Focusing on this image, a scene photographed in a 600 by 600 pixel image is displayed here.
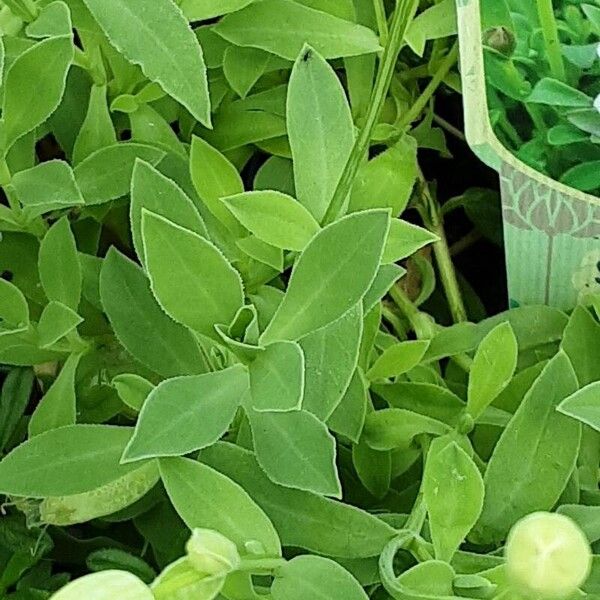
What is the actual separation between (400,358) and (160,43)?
20cm

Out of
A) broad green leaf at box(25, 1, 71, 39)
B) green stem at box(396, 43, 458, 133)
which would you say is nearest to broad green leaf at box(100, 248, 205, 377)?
broad green leaf at box(25, 1, 71, 39)

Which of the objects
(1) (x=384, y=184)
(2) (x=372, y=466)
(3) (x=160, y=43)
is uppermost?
(3) (x=160, y=43)

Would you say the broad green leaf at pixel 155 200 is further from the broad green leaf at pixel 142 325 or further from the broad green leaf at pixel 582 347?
the broad green leaf at pixel 582 347

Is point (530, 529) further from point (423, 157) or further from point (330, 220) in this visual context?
point (423, 157)

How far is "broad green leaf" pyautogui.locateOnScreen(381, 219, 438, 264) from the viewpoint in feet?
1.73

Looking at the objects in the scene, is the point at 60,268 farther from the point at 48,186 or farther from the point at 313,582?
the point at 313,582

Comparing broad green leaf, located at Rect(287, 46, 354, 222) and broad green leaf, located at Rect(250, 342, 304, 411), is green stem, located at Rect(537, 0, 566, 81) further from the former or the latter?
broad green leaf, located at Rect(250, 342, 304, 411)

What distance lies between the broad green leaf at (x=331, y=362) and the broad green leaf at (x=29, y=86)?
162mm

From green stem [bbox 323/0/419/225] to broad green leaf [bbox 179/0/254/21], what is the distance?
10 centimetres

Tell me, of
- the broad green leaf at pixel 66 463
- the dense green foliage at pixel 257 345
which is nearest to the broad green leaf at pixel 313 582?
the dense green foliage at pixel 257 345

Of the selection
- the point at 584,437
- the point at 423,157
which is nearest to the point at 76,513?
the point at 584,437

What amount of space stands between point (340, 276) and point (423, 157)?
15.2 inches

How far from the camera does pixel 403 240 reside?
534 millimetres

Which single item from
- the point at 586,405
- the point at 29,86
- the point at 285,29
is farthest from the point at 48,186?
the point at 586,405
